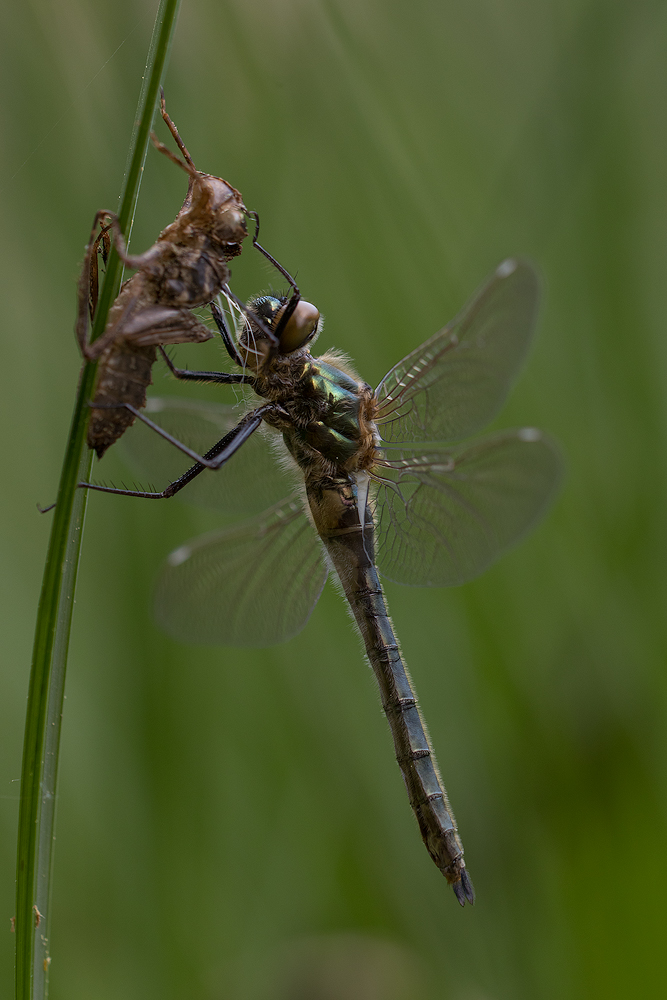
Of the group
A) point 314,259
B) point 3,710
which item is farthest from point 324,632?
point 314,259

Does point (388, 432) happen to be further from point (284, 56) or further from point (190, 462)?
point (284, 56)

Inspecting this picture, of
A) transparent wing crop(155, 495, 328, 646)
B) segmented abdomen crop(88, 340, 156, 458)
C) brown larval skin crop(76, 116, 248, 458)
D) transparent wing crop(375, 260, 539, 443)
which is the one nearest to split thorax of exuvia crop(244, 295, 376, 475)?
transparent wing crop(375, 260, 539, 443)

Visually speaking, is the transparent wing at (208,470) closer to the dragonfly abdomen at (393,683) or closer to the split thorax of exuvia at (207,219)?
the dragonfly abdomen at (393,683)

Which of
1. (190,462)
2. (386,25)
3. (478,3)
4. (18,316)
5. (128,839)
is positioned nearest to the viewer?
(128,839)

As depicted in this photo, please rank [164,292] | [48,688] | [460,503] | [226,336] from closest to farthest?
1. [48,688]
2. [164,292]
3. [226,336]
4. [460,503]

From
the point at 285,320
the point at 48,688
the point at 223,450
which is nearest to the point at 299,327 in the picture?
the point at 285,320

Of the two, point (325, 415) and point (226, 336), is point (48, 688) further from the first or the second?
point (325, 415)
